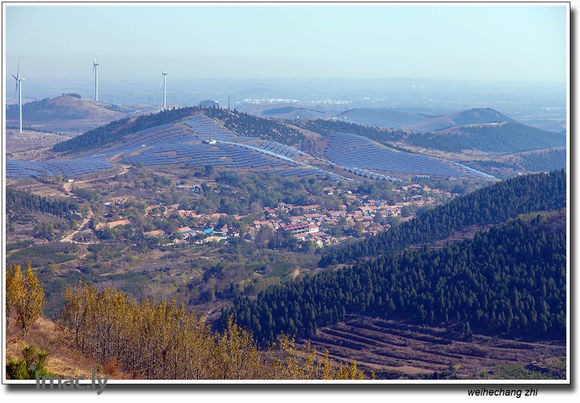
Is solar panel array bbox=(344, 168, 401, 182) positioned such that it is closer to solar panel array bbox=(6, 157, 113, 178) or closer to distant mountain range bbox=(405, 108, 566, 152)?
solar panel array bbox=(6, 157, 113, 178)

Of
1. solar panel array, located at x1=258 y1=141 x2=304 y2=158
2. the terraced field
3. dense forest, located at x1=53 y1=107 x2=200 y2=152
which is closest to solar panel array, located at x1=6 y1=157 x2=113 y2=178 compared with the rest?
dense forest, located at x1=53 y1=107 x2=200 y2=152

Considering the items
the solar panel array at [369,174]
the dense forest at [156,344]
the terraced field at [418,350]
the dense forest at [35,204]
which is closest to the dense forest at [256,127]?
the solar panel array at [369,174]

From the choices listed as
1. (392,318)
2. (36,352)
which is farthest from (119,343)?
(392,318)

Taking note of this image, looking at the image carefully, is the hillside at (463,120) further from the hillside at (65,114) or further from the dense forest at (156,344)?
the dense forest at (156,344)

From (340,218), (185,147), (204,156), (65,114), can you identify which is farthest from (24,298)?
(65,114)

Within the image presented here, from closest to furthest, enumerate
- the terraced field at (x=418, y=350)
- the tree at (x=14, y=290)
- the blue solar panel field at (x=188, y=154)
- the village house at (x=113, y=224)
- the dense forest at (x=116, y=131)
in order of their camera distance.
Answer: the tree at (x=14, y=290) < the terraced field at (x=418, y=350) < the village house at (x=113, y=224) < the blue solar panel field at (x=188, y=154) < the dense forest at (x=116, y=131)
